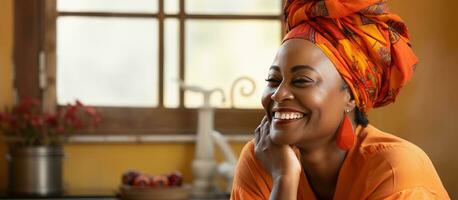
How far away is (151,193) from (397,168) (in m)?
1.41

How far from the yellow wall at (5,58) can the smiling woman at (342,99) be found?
174 centimetres

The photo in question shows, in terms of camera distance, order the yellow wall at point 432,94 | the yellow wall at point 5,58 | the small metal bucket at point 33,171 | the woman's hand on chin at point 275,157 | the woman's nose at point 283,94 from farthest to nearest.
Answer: the yellow wall at point 5,58, the small metal bucket at point 33,171, the yellow wall at point 432,94, the woman's hand on chin at point 275,157, the woman's nose at point 283,94

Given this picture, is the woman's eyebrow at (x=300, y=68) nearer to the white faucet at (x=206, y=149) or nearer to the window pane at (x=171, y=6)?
the white faucet at (x=206, y=149)

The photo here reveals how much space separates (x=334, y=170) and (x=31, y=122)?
1.60 metres

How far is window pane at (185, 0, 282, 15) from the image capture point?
10.7 feet

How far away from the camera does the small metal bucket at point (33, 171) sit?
2.97 metres

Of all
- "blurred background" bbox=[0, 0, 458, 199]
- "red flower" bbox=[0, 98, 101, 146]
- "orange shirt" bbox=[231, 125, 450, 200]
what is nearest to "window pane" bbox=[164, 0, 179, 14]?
"blurred background" bbox=[0, 0, 458, 199]

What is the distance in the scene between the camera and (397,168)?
5.01ft

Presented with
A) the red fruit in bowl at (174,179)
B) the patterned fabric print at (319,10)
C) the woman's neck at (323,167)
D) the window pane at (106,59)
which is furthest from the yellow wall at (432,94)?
the patterned fabric print at (319,10)

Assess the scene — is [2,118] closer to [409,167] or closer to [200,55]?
[200,55]

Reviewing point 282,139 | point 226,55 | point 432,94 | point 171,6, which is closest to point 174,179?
point 226,55

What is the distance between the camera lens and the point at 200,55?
3.27 meters

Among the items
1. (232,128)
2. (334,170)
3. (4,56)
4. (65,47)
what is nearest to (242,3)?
(232,128)

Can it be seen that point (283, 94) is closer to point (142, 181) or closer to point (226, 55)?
point (142, 181)
